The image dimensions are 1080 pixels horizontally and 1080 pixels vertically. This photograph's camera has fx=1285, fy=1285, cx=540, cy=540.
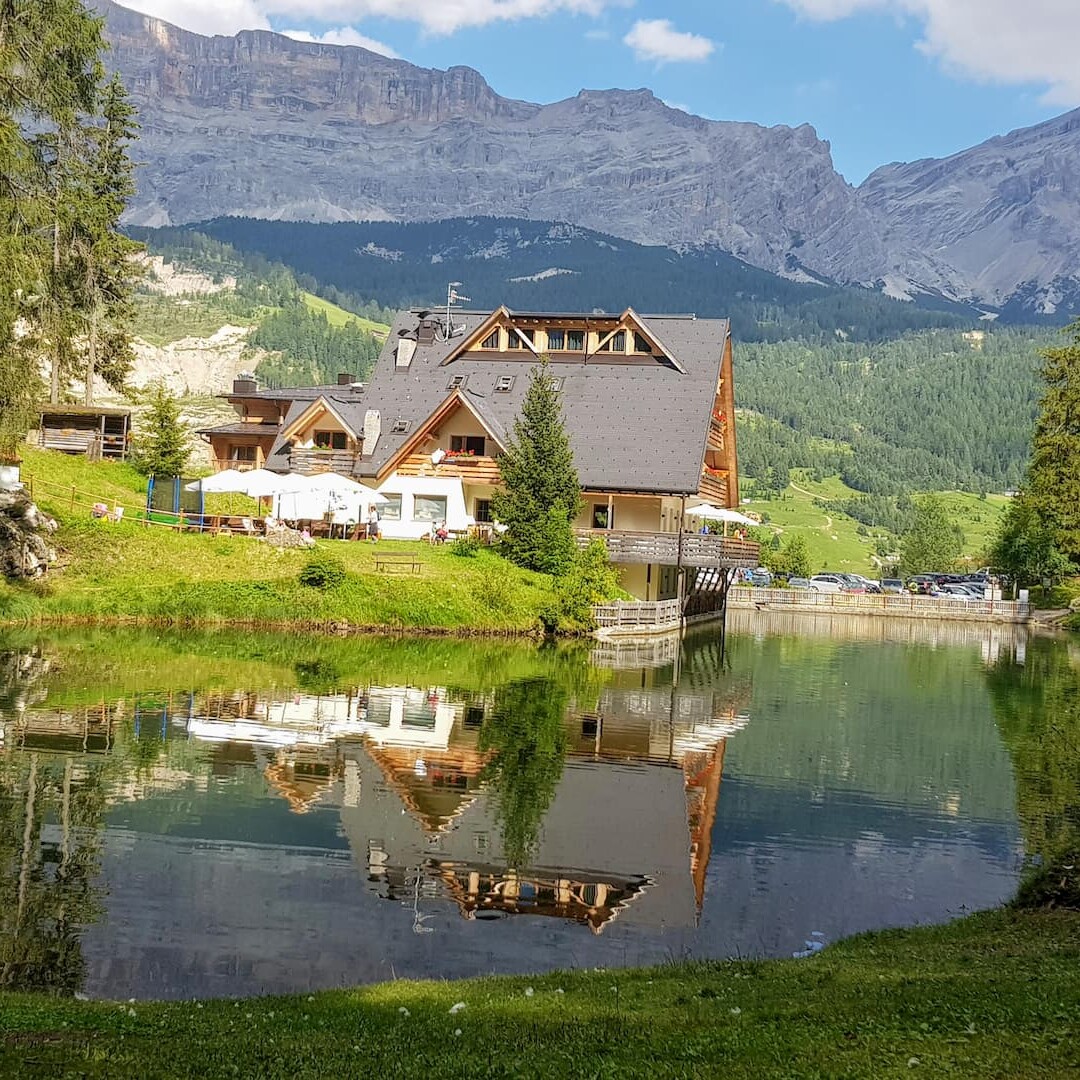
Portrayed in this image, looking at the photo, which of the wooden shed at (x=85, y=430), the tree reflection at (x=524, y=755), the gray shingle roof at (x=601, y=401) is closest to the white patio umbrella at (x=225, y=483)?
the wooden shed at (x=85, y=430)

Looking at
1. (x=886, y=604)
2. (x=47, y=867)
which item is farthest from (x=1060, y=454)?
(x=47, y=867)

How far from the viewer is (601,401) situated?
209 ft

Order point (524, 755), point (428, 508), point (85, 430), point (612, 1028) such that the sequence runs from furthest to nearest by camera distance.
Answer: point (428, 508) → point (85, 430) → point (524, 755) → point (612, 1028)

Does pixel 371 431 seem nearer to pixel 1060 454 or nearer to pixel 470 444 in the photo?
pixel 470 444

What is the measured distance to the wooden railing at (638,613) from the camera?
5062 cm

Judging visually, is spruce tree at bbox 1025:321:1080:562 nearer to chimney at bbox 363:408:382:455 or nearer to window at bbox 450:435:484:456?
window at bbox 450:435:484:456

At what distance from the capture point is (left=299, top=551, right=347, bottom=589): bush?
154ft

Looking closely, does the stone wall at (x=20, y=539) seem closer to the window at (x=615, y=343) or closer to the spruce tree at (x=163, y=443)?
the spruce tree at (x=163, y=443)

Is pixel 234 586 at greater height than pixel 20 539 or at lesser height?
lesser

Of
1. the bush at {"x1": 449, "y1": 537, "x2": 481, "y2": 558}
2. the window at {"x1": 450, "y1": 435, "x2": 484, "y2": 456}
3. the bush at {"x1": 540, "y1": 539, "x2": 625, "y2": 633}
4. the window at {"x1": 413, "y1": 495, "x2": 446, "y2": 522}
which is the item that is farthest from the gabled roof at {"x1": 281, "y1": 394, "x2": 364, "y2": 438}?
the bush at {"x1": 540, "y1": 539, "x2": 625, "y2": 633}

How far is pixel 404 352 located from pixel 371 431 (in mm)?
6850

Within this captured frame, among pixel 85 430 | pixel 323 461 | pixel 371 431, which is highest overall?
pixel 371 431

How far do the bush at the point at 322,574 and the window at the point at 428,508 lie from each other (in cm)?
1411

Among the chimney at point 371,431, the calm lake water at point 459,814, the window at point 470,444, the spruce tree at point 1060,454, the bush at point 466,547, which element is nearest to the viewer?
the calm lake water at point 459,814
